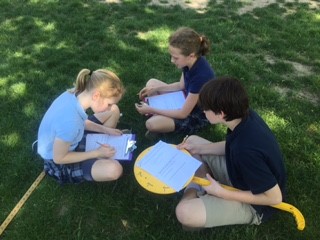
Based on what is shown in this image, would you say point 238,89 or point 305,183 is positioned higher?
point 238,89

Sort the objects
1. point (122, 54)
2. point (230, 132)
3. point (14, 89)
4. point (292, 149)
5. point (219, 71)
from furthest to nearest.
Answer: point (122, 54) → point (219, 71) → point (14, 89) → point (292, 149) → point (230, 132)

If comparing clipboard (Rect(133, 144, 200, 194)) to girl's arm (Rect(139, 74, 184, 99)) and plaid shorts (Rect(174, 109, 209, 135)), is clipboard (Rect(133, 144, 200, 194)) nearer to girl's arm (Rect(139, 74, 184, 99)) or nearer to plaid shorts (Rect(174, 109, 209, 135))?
plaid shorts (Rect(174, 109, 209, 135))

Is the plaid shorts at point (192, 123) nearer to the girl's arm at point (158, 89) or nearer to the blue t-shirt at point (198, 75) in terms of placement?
the blue t-shirt at point (198, 75)

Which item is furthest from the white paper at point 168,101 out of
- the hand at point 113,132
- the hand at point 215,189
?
the hand at point 215,189

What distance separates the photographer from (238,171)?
2572 millimetres

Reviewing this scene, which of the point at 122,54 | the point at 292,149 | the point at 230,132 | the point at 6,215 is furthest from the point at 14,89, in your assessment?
the point at 292,149

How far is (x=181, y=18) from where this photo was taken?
588 centimetres

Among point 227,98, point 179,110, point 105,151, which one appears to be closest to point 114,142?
point 105,151

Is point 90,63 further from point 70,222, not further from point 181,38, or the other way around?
point 70,222

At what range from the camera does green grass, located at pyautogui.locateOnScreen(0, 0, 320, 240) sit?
2951 mm

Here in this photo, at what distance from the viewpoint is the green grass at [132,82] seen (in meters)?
2.95

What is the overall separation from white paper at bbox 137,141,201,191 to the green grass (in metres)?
0.38

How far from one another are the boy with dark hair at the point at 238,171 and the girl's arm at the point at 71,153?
679mm

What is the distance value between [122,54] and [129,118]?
130cm
